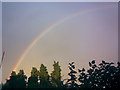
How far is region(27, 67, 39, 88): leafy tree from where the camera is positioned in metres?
29.1

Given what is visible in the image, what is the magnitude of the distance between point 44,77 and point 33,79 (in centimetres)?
132

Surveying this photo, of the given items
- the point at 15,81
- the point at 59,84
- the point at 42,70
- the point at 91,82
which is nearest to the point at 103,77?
the point at 91,82

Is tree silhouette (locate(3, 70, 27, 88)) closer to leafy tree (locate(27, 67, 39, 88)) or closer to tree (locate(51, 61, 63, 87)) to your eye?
leafy tree (locate(27, 67, 39, 88))

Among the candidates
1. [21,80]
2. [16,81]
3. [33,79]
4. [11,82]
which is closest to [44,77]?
[33,79]

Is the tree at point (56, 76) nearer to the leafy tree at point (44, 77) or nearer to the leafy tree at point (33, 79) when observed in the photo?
the leafy tree at point (44, 77)

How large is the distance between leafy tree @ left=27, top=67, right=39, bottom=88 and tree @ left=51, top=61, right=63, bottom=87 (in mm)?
1794

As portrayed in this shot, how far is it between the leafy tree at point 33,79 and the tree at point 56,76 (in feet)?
5.89

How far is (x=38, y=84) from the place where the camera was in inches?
1153

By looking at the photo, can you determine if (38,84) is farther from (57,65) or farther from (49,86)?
(57,65)

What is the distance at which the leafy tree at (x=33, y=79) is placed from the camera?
95.6ft

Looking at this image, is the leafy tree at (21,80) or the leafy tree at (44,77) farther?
the leafy tree at (44,77)

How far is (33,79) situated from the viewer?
29984 mm

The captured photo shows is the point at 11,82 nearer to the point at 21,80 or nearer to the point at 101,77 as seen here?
the point at 21,80

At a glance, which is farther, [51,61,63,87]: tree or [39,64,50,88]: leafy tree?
[51,61,63,87]: tree
